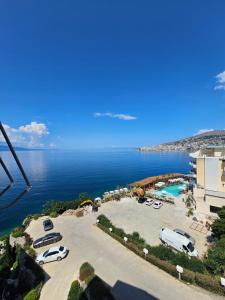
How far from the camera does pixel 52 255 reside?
68.7ft

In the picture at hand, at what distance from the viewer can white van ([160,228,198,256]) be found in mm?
20719

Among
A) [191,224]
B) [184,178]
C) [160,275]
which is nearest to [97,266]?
[160,275]

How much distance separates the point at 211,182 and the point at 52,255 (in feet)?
81.0

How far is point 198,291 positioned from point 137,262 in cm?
589

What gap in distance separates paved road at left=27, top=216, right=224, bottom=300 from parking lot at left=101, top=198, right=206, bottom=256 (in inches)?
181

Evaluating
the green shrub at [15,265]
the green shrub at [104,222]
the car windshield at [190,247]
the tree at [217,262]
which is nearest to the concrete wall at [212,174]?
the car windshield at [190,247]

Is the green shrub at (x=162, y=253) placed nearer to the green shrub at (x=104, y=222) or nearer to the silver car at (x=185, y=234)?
the silver car at (x=185, y=234)

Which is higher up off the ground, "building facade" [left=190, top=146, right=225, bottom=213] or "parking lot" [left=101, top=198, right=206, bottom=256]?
"building facade" [left=190, top=146, right=225, bottom=213]

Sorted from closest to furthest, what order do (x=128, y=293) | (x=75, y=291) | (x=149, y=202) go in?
(x=128, y=293) < (x=75, y=291) < (x=149, y=202)

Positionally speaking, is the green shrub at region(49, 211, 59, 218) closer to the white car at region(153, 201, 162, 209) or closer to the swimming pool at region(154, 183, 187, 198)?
the white car at region(153, 201, 162, 209)

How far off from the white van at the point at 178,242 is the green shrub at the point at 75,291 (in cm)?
1135

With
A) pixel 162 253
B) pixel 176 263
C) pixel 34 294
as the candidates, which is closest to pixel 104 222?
pixel 162 253

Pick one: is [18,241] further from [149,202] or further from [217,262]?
[217,262]

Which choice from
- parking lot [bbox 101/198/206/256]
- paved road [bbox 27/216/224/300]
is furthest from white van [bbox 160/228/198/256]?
Result: paved road [bbox 27/216/224/300]
